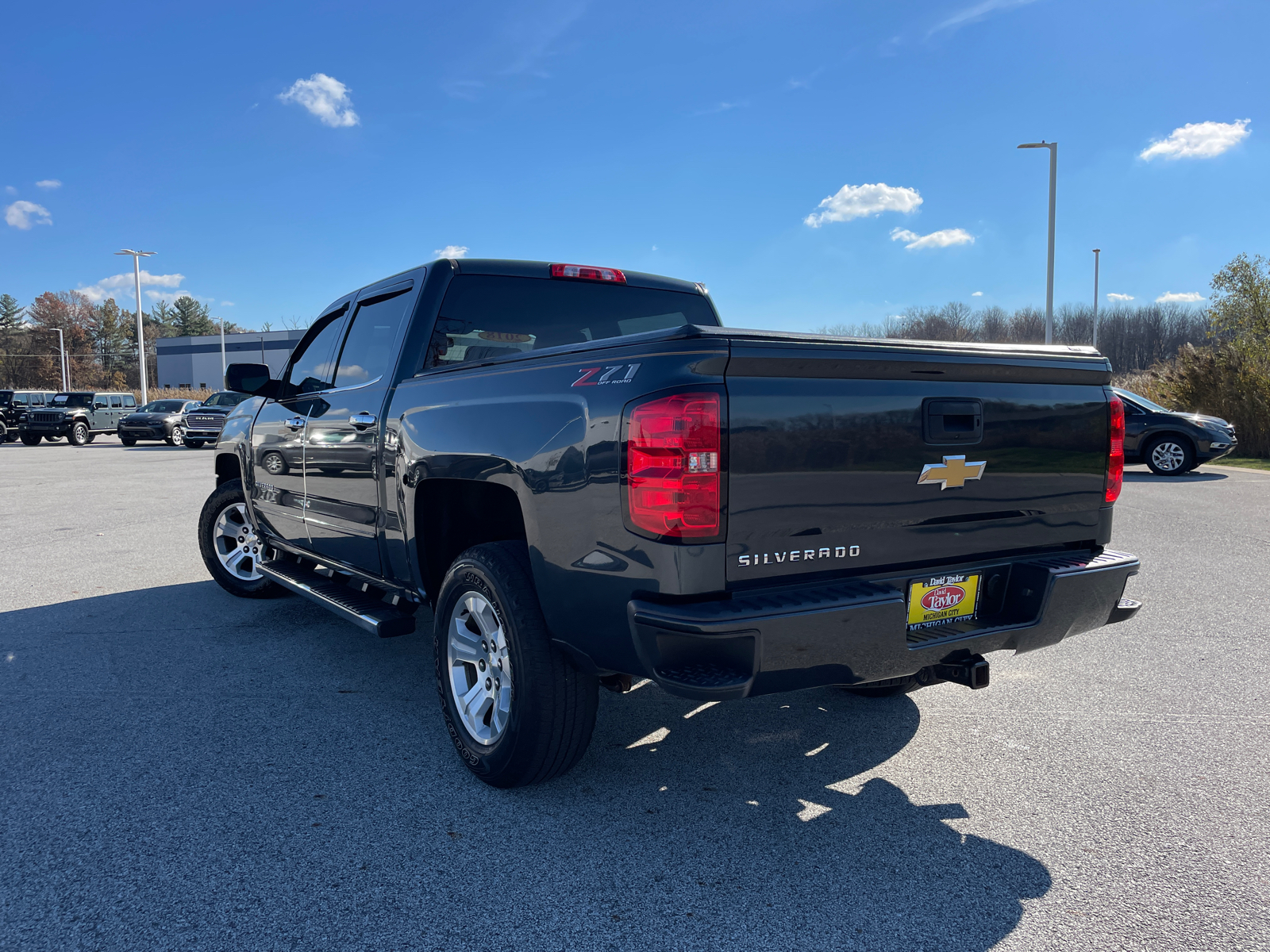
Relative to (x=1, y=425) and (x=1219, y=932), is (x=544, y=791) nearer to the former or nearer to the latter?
(x=1219, y=932)

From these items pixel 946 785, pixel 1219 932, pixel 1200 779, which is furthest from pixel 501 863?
pixel 1200 779

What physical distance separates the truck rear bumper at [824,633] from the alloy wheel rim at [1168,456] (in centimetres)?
1467

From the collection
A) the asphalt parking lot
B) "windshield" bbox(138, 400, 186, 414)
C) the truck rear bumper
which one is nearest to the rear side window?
the asphalt parking lot

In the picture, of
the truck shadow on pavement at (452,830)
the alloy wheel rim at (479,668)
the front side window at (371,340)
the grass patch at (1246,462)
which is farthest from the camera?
the grass patch at (1246,462)

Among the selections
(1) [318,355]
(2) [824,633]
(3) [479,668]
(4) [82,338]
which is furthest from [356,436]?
(4) [82,338]

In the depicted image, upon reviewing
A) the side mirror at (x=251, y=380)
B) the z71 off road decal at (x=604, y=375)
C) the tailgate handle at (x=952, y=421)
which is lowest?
the tailgate handle at (x=952, y=421)

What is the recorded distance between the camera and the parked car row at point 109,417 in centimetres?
2662

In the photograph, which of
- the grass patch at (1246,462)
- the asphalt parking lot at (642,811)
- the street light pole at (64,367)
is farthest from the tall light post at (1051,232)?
the street light pole at (64,367)

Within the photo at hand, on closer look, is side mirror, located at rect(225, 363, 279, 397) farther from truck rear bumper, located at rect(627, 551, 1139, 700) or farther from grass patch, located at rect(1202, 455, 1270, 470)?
grass patch, located at rect(1202, 455, 1270, 470)

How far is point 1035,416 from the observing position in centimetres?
305

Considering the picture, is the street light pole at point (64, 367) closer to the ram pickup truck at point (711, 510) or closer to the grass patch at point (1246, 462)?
the grass patch at point (1246, 462)

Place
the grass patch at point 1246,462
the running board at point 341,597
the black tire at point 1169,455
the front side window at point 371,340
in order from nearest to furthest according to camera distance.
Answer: the running board at point 341,597 < the front side window at point 371,340 < the black tire at point 1169,455 < the grass patch at point 1246,462

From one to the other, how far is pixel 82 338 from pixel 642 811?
11376 cm

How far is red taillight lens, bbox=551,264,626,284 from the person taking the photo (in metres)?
4.32
